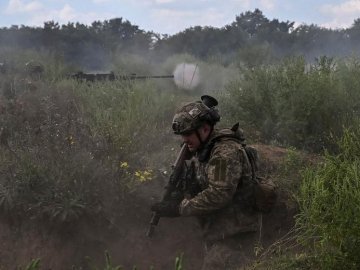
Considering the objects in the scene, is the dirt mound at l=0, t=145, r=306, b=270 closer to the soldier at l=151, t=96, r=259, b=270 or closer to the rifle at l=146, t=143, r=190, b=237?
the soldier at l=151, t=96, r=259, b=270

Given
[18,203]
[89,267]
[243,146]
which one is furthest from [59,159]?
[243,146]

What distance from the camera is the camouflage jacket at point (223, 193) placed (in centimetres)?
396

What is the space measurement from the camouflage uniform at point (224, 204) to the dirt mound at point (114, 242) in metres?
0.43

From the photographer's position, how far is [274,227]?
4.76m

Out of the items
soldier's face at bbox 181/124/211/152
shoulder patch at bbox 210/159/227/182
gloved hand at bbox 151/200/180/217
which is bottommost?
gloved hand at bbox 151/200/180/217

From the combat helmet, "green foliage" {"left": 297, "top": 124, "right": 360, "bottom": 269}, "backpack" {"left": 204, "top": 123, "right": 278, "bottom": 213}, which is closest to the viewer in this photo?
"green foliage" {"left": 297, "top": 124, "right": 360, "bottom": 269}

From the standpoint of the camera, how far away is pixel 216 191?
13.0ft

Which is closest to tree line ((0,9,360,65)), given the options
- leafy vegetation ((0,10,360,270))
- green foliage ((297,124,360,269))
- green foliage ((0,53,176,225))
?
leafy vegetation ((0,10,360,270))

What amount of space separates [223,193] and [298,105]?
3280mm

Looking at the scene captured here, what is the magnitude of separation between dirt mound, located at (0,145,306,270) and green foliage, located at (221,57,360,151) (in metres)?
2.11

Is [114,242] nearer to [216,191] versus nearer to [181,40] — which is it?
[216,191]

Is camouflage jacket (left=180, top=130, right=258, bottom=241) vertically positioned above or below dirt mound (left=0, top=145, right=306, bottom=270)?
above

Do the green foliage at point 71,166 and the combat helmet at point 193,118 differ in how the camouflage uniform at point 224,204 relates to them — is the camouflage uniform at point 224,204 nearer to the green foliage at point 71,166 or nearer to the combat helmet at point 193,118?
the combat helmet at point 193,118

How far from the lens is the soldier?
398 cm
